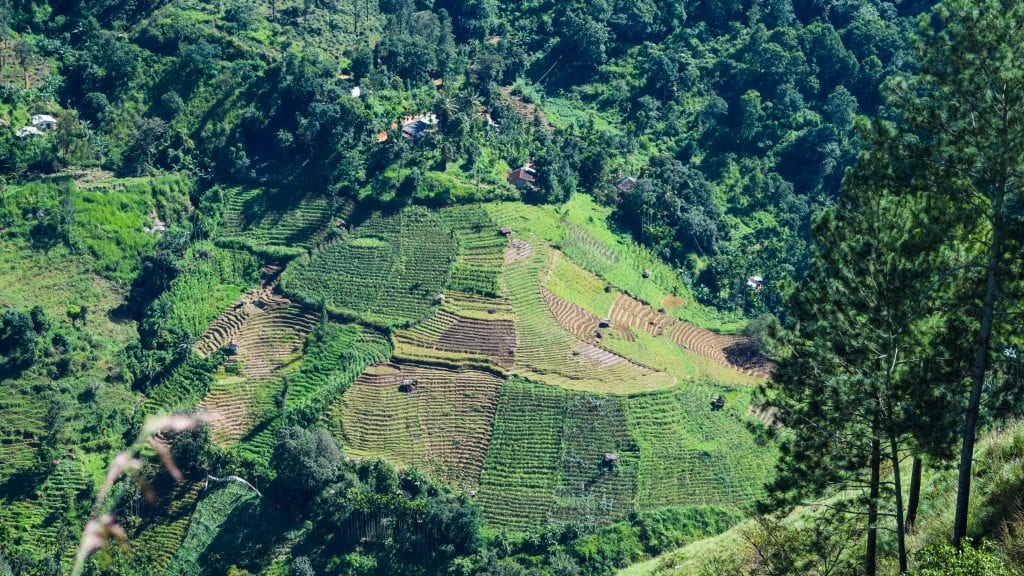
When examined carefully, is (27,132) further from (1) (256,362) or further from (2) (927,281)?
(2) (927,281)

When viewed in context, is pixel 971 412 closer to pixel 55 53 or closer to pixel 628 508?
pixel 628 508

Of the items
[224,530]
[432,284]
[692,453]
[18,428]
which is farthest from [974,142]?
[18,428]

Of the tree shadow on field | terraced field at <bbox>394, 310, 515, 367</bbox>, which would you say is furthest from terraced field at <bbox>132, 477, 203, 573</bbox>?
terraced field at <bbox>394, 310, 515, 367</bbox>

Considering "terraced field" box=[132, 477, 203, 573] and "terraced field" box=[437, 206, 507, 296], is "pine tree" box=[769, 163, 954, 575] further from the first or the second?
"terraced field" box=[437, 206, 507, 296]

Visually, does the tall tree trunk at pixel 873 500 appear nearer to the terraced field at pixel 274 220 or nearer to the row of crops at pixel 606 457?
the row of crops at pixel 606 457

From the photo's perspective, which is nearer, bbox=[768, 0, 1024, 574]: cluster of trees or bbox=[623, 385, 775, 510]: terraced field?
bbox=[768, 0, 1024, 574]: cluster of trees
